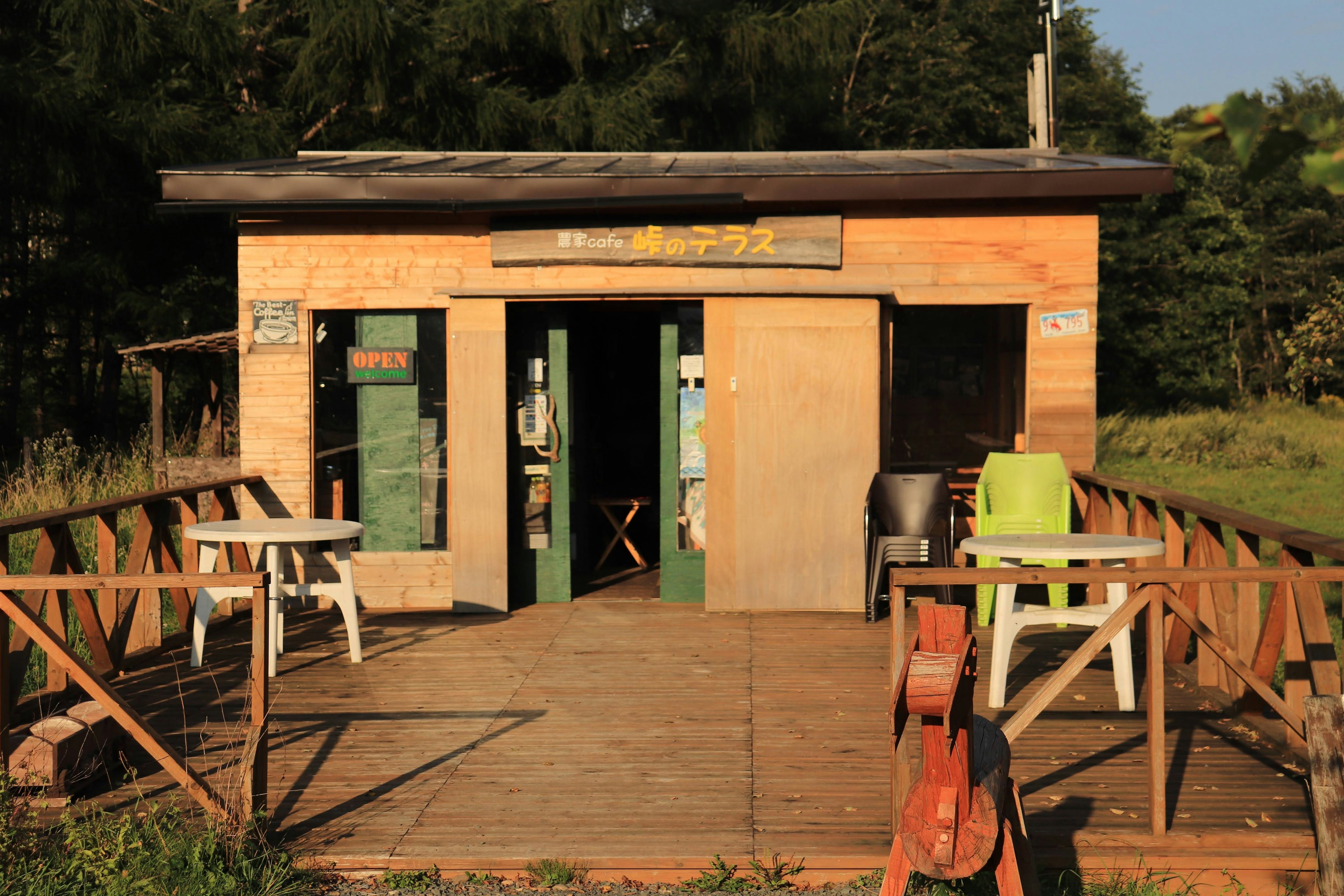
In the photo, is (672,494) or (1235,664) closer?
(1235,664)

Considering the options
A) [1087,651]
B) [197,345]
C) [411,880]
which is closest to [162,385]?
[197,345]

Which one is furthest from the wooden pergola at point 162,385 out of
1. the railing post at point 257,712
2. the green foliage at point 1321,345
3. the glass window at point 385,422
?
the green foliage at point 1321,345

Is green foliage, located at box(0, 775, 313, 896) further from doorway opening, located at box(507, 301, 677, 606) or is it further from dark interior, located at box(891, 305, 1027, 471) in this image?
dark interior, located at box(891, 305, 1027, 471)

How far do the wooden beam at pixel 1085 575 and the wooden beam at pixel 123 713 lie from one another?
232cm

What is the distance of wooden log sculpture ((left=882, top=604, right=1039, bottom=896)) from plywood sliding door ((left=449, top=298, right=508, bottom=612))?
210 inches

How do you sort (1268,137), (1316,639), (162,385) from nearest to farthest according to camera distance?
1. (1268,137)
2. (1316,639)
3. (162,385)

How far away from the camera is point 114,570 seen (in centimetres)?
623

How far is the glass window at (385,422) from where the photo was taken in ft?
27.0

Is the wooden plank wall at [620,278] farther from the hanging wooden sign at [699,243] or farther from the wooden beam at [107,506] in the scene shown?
the wooden beam at [107,506]

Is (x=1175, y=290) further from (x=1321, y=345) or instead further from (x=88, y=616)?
(x=88, y=616)

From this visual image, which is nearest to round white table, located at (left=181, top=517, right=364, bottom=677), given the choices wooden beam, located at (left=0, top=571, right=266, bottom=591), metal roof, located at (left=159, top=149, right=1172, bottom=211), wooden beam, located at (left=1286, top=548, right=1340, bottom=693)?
wooden beam, located at (left=0, top=571, right=266, bottom=591)

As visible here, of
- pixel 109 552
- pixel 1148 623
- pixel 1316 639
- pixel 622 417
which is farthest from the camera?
pixel 622 417

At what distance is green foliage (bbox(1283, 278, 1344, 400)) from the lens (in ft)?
96.3

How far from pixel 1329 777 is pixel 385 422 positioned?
6.20 metres
